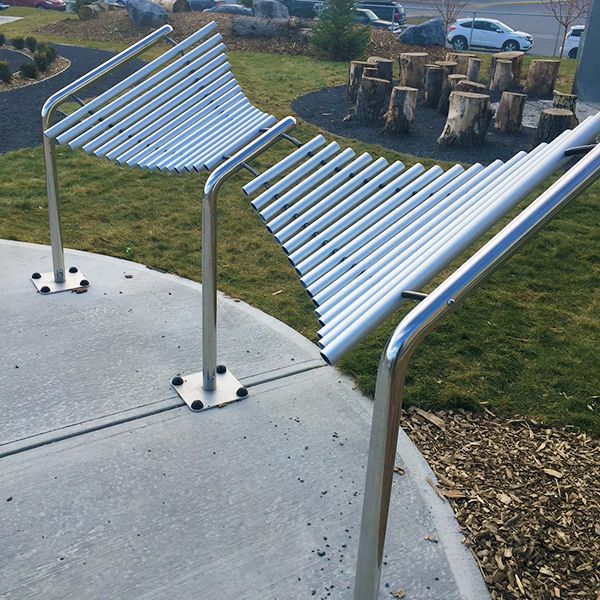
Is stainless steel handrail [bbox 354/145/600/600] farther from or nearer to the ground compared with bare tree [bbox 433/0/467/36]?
farther from the ground

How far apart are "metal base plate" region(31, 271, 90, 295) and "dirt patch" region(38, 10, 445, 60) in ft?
42.7

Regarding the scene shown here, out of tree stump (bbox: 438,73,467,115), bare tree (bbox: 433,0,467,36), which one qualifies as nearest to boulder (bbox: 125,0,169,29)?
bare tree (bbox: 433,0,467,36)

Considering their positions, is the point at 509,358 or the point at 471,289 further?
the point at 509,358

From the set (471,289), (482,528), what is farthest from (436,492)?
(471,289)

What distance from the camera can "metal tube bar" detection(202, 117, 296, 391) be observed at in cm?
367

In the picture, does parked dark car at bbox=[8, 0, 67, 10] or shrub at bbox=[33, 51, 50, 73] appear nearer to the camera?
shrub at bbox=[33, 51, 50, 73]

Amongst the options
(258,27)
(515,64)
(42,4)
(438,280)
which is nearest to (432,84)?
(515,64)

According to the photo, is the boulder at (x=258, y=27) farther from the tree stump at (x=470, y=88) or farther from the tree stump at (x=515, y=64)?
the tree stump at (x=470, y=88)

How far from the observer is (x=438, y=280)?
6.10 metres

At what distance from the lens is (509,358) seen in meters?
4.83

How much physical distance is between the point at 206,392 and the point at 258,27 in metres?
16.2

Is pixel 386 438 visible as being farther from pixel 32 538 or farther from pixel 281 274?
pixel 281 274

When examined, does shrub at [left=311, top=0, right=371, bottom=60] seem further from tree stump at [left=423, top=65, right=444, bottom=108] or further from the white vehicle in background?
the white vehicle in background

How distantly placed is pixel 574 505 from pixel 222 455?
1.79 meters
